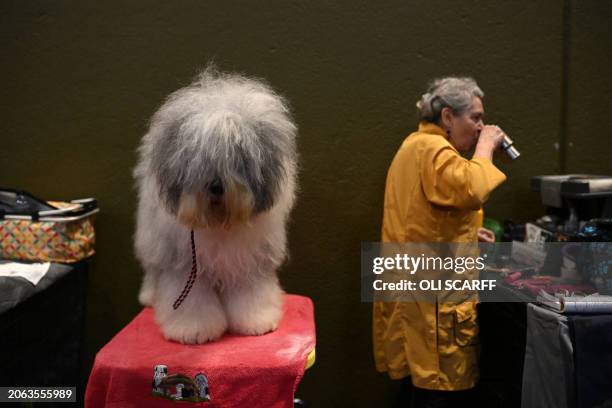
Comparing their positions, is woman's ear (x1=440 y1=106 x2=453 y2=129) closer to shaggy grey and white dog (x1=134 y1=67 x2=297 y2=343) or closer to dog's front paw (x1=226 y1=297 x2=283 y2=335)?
shaggy grey and white dog (x1=134 y1=67 x2=297 y2=343)

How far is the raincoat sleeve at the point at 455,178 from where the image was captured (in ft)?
6.61

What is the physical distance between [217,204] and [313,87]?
1.20m

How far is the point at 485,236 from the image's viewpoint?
239 centimetres

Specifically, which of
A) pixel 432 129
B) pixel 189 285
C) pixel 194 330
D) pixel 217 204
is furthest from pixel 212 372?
pixel 432 129

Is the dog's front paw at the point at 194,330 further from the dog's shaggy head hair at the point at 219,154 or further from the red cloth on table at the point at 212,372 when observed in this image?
the dog's shaggy head hair at the point at 219,154

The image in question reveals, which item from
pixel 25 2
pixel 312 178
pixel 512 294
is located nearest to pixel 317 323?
pixel 312 178

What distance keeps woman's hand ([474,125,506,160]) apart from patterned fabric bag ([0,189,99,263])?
1.72 meters

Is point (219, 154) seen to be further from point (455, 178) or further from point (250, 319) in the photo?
point (455, 178)

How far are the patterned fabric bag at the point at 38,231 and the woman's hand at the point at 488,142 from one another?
172cm

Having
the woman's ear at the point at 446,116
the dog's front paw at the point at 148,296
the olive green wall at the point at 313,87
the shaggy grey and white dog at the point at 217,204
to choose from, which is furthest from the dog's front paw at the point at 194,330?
the woman's ear at the point at 446,116

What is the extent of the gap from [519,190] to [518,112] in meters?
0.39

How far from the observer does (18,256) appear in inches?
87.4

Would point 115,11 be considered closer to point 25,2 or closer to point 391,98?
point 25,2

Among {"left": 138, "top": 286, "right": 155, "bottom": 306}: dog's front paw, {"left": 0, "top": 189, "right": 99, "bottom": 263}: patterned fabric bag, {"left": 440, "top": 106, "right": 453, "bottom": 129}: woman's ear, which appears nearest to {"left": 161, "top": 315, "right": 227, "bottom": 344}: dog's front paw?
{"left": 138, "top": 286, "right": 155, "bottom": 306}: dog's front paw
